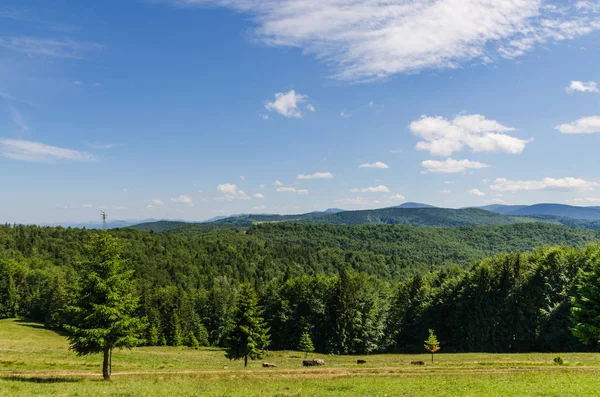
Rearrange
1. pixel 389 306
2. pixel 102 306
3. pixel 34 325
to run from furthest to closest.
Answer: pixel 34 325
pixel 389 306
pixel 102 306

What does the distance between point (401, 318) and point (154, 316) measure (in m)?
68.6

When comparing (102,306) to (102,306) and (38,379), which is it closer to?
(102,306)

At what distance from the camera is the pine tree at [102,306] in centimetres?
2780

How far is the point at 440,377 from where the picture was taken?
30.8 m

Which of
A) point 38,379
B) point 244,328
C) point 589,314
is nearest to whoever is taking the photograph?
point 38,379

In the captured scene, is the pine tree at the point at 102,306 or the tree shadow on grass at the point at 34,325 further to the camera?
the tree shadow on grass at the point at 34,325

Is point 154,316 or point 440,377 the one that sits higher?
point 440,377

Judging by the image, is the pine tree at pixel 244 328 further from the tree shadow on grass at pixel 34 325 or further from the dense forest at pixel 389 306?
the tree shadow on grass at pixel 34 325

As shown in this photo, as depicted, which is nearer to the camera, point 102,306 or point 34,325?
point 102,306

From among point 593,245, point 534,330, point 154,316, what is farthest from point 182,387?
point 154,316

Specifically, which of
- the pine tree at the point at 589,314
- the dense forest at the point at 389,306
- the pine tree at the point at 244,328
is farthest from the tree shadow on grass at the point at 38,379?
the pine tree at the point at 589,314

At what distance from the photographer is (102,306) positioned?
1099 inches

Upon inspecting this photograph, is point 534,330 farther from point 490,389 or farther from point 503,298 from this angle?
point 490,389

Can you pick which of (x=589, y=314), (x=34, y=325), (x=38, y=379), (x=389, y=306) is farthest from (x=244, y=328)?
(x=34, y=325)
